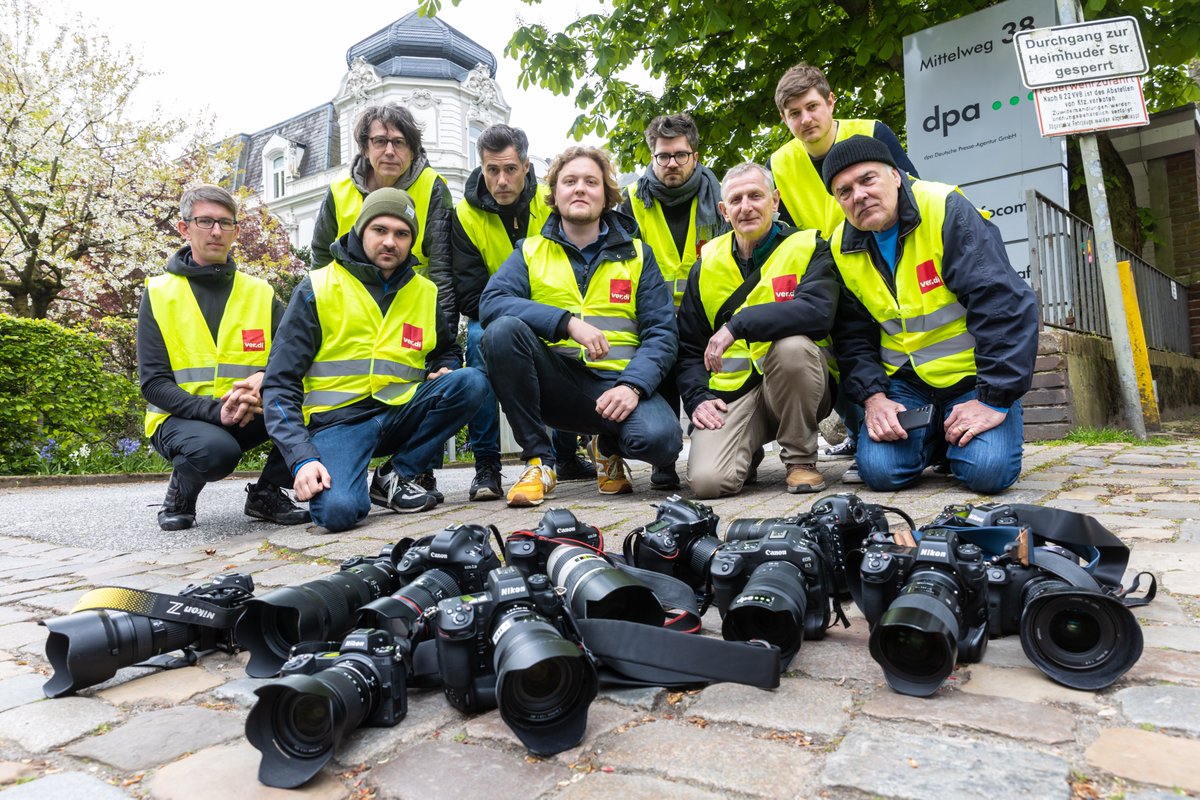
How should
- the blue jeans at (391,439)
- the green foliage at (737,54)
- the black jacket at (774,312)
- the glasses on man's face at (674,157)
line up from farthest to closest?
the green foliage at (737,54), the glasses on man's face at (674,157), the black jacket at (774,312), the blue jeans at (391,439)

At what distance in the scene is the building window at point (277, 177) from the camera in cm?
3125

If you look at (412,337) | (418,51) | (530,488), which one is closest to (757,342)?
(530,488)

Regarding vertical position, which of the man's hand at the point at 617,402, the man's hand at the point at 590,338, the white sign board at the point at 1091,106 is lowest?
the man's hand at the point at 617,402

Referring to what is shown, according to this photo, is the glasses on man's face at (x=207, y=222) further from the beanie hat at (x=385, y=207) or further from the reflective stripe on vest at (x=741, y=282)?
the reflective stripe on vest at (x=741, y=282)

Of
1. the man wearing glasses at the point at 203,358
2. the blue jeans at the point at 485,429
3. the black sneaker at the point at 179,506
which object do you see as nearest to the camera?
the man wearing glasses at the point at 203,358

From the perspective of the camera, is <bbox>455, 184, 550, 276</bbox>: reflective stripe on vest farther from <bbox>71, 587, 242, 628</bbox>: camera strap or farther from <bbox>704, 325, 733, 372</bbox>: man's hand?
<bbox>71, 587, 242, 628</bbox>: camera strap

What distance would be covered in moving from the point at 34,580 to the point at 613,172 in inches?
128

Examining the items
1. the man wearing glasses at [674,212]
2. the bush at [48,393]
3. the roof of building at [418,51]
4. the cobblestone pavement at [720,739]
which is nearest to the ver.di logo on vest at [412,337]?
the man wearing glasses at [674,212]

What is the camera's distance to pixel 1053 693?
59.7 inches

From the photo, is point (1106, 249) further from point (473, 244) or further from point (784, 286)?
point (473, 244)

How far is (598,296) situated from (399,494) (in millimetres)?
1518

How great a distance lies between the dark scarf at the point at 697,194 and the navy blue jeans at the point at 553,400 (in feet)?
3.62

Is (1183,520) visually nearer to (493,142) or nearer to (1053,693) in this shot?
(1053,693)

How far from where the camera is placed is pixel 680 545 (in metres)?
2.13
